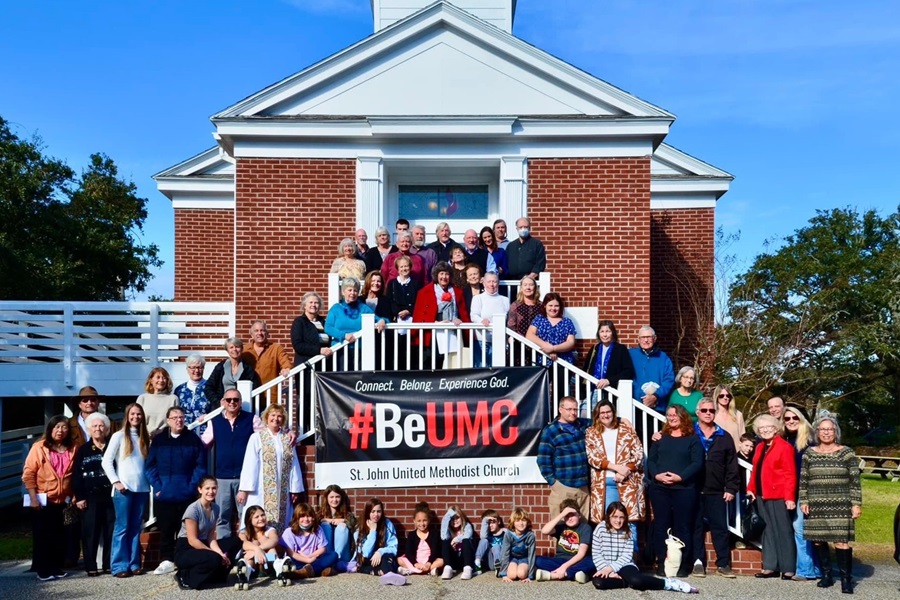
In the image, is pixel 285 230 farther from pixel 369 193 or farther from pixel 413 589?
pixel 413 589

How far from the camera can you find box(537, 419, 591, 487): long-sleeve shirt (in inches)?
359

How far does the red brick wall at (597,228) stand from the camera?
511 inches

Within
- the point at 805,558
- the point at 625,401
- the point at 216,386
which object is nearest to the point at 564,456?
the point at 625,401

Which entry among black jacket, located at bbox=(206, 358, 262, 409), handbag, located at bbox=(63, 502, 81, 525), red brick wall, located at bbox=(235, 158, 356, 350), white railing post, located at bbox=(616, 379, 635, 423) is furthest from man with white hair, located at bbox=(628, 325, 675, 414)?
handbag, located at bbox=(63, 502, 81, 525)

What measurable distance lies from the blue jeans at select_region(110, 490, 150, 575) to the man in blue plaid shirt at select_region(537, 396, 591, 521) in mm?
4115

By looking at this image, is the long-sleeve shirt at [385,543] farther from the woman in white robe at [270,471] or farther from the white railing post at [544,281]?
the white railing post at [544,281]

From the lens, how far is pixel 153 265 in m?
34.9

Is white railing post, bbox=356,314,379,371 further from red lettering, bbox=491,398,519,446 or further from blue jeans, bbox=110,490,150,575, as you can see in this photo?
blue jeans, bbox=110,490,150,575

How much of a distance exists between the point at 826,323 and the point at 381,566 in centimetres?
2465

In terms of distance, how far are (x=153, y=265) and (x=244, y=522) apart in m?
28.1

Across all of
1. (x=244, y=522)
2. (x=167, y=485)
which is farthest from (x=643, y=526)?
(x=167, y=485)

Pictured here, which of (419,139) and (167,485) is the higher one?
(419,139)

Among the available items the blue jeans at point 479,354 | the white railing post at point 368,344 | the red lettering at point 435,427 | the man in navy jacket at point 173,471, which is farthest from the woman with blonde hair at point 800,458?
the man in navy jacket at point 173,471

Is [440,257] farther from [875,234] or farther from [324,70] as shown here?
[875,234]
